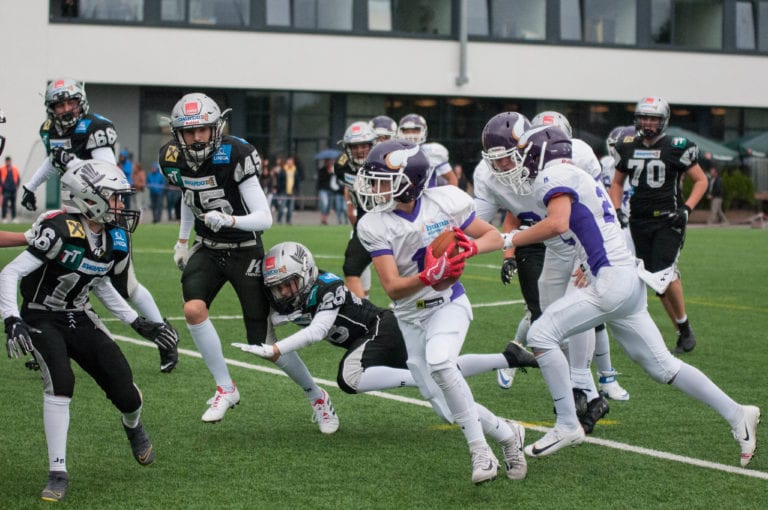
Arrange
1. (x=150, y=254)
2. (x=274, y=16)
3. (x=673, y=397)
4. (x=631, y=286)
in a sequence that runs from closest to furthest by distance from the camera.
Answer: (x=631, y=286) → (x=673, y=397) → (x=150, y=254) → (x=274, y=16)

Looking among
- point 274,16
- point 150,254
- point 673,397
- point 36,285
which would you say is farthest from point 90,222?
point 274,16

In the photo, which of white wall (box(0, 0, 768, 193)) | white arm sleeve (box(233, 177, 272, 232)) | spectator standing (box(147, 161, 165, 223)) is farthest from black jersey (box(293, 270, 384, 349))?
white wall (box(0, 0, 768, 193))

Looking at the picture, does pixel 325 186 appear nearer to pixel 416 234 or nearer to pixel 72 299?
pixel 416 234

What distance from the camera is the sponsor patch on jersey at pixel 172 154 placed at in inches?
281

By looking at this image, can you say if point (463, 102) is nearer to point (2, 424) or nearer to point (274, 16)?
point (274, 16)

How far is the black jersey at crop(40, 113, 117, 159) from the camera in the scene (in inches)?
365

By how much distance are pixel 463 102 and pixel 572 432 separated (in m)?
30.6

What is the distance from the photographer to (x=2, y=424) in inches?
263

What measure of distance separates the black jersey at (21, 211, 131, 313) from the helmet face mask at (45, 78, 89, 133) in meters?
3.82

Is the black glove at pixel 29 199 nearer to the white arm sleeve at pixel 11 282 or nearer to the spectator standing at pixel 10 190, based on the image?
the white arm sleeve at pixel 11 282

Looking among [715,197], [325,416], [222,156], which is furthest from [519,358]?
[715,197]

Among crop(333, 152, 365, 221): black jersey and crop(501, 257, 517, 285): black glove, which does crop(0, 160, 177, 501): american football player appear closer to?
crop(501, 257, 517, 285): black glove

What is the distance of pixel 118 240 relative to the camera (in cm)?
565

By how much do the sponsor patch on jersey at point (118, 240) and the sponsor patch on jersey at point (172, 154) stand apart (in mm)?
1518
